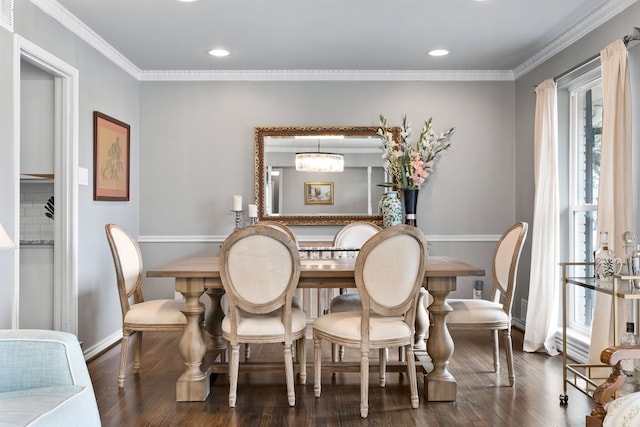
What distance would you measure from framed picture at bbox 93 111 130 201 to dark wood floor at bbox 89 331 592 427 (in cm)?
143

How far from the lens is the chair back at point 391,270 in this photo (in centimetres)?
288

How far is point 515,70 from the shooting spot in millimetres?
5246

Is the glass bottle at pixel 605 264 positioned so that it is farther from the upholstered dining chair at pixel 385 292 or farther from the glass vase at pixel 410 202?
the glass vase at pixel 410 202

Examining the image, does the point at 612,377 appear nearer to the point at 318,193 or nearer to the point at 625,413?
the point at 625,413

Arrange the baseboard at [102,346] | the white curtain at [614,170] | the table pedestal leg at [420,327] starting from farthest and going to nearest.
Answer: the baseboard at [102,346], the table pedestal leg at [420,327], the white curtain at [614,170]

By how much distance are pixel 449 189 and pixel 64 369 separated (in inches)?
162

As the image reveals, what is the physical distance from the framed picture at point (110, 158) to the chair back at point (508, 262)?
3.10m

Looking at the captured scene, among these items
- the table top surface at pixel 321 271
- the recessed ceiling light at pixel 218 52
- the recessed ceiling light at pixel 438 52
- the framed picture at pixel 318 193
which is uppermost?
the recessed ceiling light at pixel 438 52

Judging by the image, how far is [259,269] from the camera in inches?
116

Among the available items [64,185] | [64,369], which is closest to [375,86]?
[64,185]

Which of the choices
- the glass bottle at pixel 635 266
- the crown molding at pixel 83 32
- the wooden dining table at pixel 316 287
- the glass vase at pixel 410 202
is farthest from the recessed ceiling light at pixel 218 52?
the glass bottle at pixel 635 266

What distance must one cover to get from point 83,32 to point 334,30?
1.88 metres

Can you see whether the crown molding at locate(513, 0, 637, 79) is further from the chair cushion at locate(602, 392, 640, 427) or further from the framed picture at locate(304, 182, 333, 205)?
the chair cushion at locate(602, 392, 640, 427)

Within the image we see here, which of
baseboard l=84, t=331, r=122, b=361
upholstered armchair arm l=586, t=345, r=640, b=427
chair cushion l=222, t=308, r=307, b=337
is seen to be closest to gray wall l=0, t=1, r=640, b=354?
baseboard l=84, t=331, r=122, b=361
